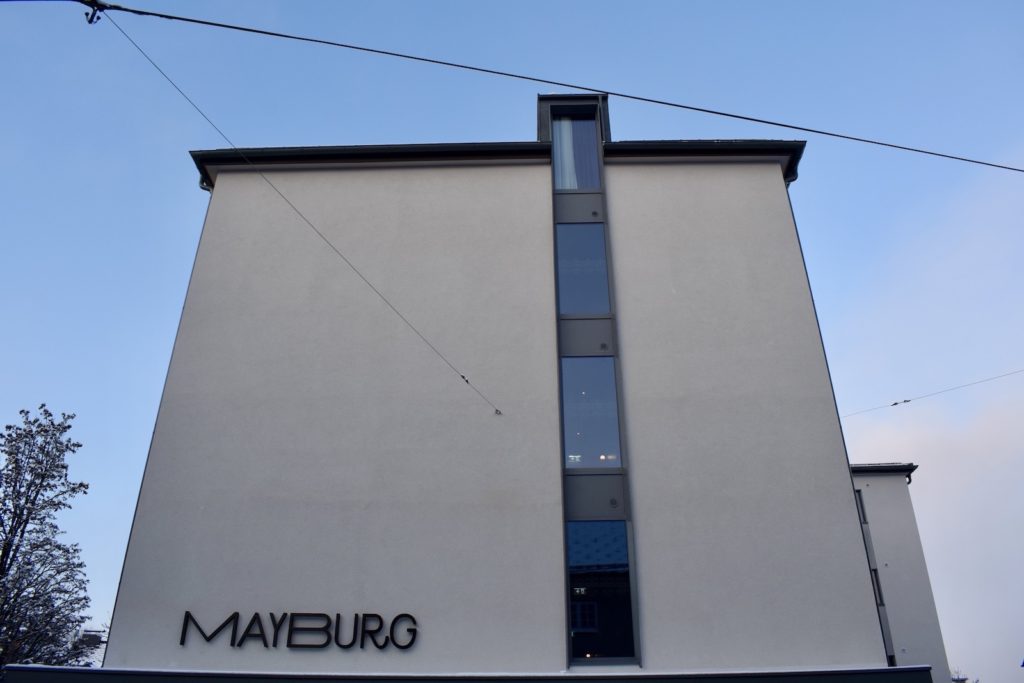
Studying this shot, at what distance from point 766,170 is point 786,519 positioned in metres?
8.90

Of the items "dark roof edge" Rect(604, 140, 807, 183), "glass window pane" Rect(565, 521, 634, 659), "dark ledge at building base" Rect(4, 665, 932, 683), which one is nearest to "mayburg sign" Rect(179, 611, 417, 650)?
"dark ledge at building base" Rect(4, 665, 932, 683)

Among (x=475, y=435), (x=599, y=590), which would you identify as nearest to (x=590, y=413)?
(x=475, y=435)

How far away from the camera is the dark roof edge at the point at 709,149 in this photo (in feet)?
54.7

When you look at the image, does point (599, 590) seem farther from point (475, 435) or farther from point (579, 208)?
point (579, 208)

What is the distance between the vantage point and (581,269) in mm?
15586

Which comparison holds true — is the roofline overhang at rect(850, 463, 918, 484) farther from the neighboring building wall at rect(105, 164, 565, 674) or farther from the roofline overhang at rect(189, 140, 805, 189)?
the neighboring building wall at rect(105, 164, 565, 674)

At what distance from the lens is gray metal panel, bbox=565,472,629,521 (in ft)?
43.3

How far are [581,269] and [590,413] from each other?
11.8 feet

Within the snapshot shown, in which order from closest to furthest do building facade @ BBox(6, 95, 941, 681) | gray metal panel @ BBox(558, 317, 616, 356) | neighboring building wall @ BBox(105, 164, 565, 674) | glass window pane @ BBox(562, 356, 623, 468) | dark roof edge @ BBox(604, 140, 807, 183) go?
building facade @ BBox(6, 95, 941, 681)
neighboring building wall @ BBox(105, 164, 565, 674)
glass window pane @ BBox(562, 356, 623, 468)
gray metal panel @ BBox(558, 317, 616, 356)
dark roof edge @ BBox(604, 140, 807, 183)

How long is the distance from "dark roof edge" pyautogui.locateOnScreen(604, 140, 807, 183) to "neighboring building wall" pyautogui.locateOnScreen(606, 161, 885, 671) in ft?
1.14

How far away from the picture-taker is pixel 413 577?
12695mm

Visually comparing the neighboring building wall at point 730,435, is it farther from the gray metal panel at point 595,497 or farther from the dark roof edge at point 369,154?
the dark roof edge at point 369,154

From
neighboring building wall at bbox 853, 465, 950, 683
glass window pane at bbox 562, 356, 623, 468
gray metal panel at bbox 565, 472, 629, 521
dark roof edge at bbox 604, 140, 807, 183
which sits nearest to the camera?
gray metal panel at bbox 565, 472, 629, 521

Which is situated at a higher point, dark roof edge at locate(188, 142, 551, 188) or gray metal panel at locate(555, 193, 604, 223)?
dark roof edge at locate(188, 142, 551, 188)
